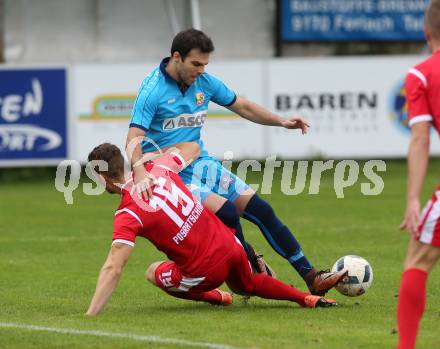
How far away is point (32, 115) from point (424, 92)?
13968 mm

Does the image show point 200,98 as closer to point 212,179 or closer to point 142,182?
point 212,179

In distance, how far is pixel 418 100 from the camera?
619 cm

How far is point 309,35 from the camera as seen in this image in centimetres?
2712

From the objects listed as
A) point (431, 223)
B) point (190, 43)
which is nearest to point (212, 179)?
point (190, 43)

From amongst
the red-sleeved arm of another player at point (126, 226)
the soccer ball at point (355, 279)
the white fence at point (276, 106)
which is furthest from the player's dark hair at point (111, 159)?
the white fence at point (276, 106)

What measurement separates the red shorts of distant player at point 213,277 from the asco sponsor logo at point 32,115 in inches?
438

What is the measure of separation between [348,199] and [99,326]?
1003 centimetres

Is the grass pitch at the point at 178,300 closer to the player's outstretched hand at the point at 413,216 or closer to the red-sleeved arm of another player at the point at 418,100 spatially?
the player's outstretched hand at the point at 413,216

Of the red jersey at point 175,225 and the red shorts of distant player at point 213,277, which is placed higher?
the red jersey at point 175,225

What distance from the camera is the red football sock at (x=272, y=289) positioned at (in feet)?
28.5

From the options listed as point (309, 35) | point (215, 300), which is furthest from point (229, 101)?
point (309, 35)

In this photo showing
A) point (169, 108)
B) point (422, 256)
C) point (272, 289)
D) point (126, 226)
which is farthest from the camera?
point (169, 108)

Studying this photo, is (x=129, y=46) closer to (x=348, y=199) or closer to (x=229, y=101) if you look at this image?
(x=348, y=199)

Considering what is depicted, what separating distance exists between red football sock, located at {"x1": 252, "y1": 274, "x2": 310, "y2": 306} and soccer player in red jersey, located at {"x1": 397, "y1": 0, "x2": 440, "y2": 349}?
2.36m
